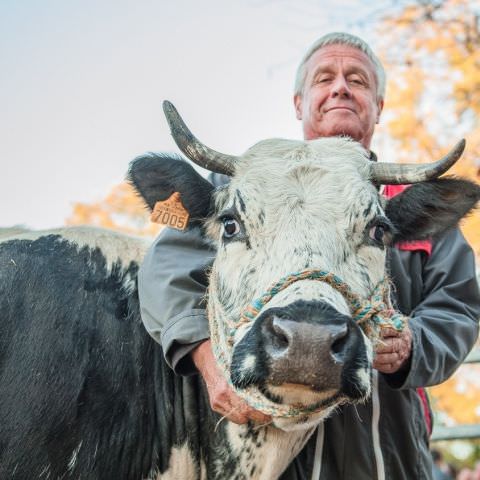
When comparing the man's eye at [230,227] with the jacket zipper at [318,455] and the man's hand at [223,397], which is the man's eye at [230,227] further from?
the jacket zipper at [318,455]

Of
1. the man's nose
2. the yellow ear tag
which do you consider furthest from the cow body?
the man's nose

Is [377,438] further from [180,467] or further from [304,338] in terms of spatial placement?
[304,338]

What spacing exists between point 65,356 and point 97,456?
520 mm

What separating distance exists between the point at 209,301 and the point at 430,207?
1.37 metres

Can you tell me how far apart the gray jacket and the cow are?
165 mm

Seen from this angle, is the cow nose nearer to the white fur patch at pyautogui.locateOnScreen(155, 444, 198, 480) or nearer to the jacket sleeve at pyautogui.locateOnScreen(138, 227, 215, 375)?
the jacket sleeve at pyautogui.locateOnScreen(138, 227, 215, 375)

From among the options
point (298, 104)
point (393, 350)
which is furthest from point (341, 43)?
point (393, 350)

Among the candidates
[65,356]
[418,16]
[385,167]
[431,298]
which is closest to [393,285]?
[431,298]

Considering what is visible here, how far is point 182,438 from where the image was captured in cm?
325

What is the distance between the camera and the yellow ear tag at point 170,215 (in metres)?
3.38

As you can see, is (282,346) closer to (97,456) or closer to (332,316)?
(332,316)

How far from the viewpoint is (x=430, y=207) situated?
3.51m

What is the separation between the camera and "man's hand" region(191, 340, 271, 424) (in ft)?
9.32

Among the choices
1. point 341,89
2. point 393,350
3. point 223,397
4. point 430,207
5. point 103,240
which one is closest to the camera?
point 223,397
